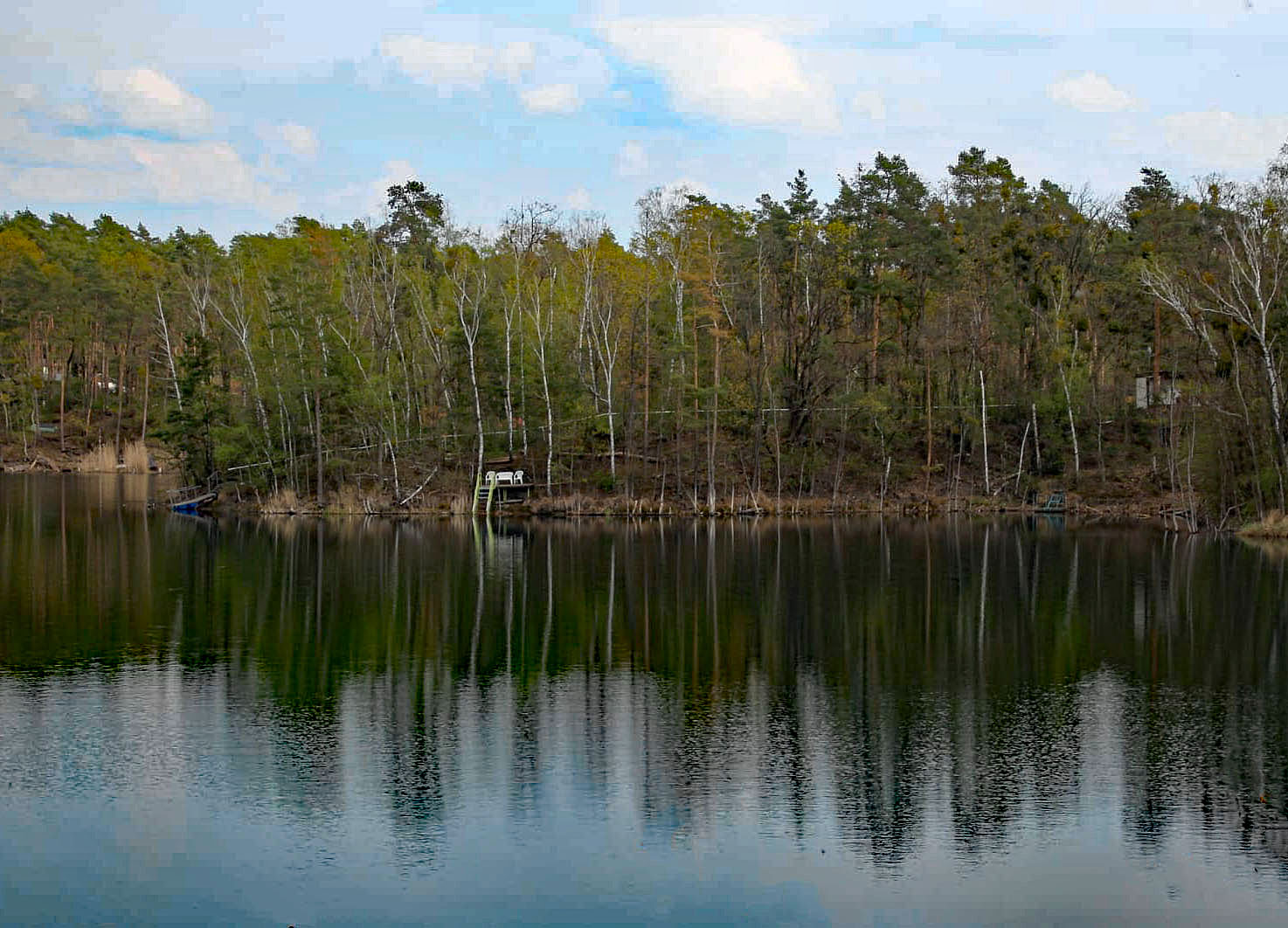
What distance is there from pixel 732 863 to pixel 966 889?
2485 millimetres

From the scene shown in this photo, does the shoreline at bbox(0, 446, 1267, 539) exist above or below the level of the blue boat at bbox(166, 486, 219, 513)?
below

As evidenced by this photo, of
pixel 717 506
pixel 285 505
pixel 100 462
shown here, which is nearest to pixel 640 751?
pixel 717 506

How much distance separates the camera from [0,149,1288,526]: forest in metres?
63.0

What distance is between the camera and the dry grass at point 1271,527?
49812 mm

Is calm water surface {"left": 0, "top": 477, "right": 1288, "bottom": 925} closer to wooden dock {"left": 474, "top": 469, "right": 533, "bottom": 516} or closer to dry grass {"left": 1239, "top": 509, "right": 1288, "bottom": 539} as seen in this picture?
dry grass {"left": 1239, "top": 509, "right": 1288, "bottom": 539}

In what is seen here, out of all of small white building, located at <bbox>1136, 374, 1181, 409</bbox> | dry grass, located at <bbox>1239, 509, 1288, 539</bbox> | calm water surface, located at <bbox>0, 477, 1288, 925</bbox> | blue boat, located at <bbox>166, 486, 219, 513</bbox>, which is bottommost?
calm water surface, located at <bbox>0, 477, 1288, 925</bbox>

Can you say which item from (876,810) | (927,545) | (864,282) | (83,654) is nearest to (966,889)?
(876,810)

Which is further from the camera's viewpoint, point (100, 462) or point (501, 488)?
point (100, 462)

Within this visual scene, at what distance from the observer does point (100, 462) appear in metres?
96.7

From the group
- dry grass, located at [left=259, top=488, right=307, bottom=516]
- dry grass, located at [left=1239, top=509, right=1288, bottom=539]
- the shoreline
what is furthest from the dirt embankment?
dry grass, located at [left=1239, top=509, right=1288, bottom=539]

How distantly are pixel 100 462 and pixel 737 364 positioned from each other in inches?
2090

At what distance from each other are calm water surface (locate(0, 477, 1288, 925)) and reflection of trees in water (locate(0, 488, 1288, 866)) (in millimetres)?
98

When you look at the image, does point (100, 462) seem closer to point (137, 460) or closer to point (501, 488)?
point (137, 460)

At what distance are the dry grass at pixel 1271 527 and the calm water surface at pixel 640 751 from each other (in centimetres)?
1355
